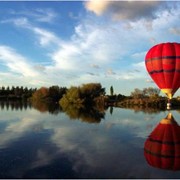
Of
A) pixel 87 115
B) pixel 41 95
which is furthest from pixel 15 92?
pixel 87 115

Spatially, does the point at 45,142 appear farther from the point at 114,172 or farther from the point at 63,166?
the point at 114,172

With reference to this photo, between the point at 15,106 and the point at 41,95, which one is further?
the point at 41,95

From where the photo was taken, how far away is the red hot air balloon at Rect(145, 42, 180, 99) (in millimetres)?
23891

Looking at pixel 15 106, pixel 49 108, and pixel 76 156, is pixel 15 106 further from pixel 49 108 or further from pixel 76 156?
pixel 76 156

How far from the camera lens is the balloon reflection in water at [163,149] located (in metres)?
10.8

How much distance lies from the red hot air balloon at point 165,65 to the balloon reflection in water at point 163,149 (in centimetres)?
711

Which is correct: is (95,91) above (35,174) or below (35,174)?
above

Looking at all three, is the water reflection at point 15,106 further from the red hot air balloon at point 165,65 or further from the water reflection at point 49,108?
the red hot air balloon at point 165,65

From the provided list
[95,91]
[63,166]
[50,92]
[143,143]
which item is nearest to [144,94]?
[95,91]

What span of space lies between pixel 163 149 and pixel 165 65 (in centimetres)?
1183

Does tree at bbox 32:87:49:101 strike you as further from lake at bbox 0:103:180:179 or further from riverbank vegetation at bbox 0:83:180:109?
lake at bbox 0:103:180:179

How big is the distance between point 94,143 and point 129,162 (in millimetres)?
4131

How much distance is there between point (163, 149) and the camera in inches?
522

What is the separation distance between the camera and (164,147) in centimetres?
1372
